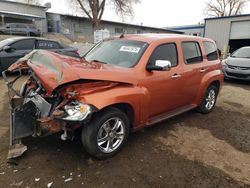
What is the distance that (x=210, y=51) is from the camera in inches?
218

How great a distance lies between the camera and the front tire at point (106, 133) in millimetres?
3125

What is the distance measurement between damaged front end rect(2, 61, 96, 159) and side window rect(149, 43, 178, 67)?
1578 mm

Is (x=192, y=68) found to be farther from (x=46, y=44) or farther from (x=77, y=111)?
(x=46, y=44)

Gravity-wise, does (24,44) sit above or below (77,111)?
above

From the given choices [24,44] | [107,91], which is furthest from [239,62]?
[24,44]

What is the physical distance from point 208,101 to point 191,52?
55.4 inches

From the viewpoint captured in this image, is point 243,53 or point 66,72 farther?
point 243,53

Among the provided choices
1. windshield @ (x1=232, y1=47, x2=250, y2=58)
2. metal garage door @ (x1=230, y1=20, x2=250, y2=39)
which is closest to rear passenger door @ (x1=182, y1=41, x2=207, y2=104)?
windshield @ (x1=232, y1=47, x2=250, y2=58)

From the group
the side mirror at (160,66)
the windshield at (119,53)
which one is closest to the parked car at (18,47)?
the windshield at (119,53)

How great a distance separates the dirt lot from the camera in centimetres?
296

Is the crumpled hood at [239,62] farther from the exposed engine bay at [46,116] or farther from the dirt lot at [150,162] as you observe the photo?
the exposed engine bay at [46,116]

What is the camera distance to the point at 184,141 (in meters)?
4.11

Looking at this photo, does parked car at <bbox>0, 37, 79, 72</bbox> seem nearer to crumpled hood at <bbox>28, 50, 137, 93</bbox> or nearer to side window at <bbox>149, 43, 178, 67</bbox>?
side window at <bbox>149, 43, 178, 67</bbox>

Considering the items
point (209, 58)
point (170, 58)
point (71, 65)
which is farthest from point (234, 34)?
point (71, 65)
